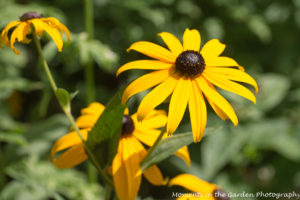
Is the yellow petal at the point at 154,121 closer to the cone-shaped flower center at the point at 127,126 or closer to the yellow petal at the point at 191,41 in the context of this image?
the cone-shaped flower center at the point at 127,126

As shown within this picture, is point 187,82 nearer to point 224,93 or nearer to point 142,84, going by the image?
point 142,84

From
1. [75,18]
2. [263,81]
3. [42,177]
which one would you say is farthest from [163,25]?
[42,177]

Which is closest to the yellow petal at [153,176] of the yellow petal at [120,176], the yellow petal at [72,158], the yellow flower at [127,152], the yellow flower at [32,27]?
the yellow flower at [127,152]

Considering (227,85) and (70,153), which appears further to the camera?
(70,153)

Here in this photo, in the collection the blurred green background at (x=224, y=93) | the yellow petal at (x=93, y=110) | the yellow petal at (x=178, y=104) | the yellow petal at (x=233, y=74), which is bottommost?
the blurred green background at (x=224, y=93)

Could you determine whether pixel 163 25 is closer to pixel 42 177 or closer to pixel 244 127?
pixel 244 127

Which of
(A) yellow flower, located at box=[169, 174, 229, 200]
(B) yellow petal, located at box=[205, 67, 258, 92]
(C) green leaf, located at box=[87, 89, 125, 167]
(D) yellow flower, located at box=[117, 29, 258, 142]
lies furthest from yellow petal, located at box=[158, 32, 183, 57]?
(A) yellow flower, located at box=[169, 174, 229, 200]

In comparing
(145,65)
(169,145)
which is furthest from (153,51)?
(169,145)
